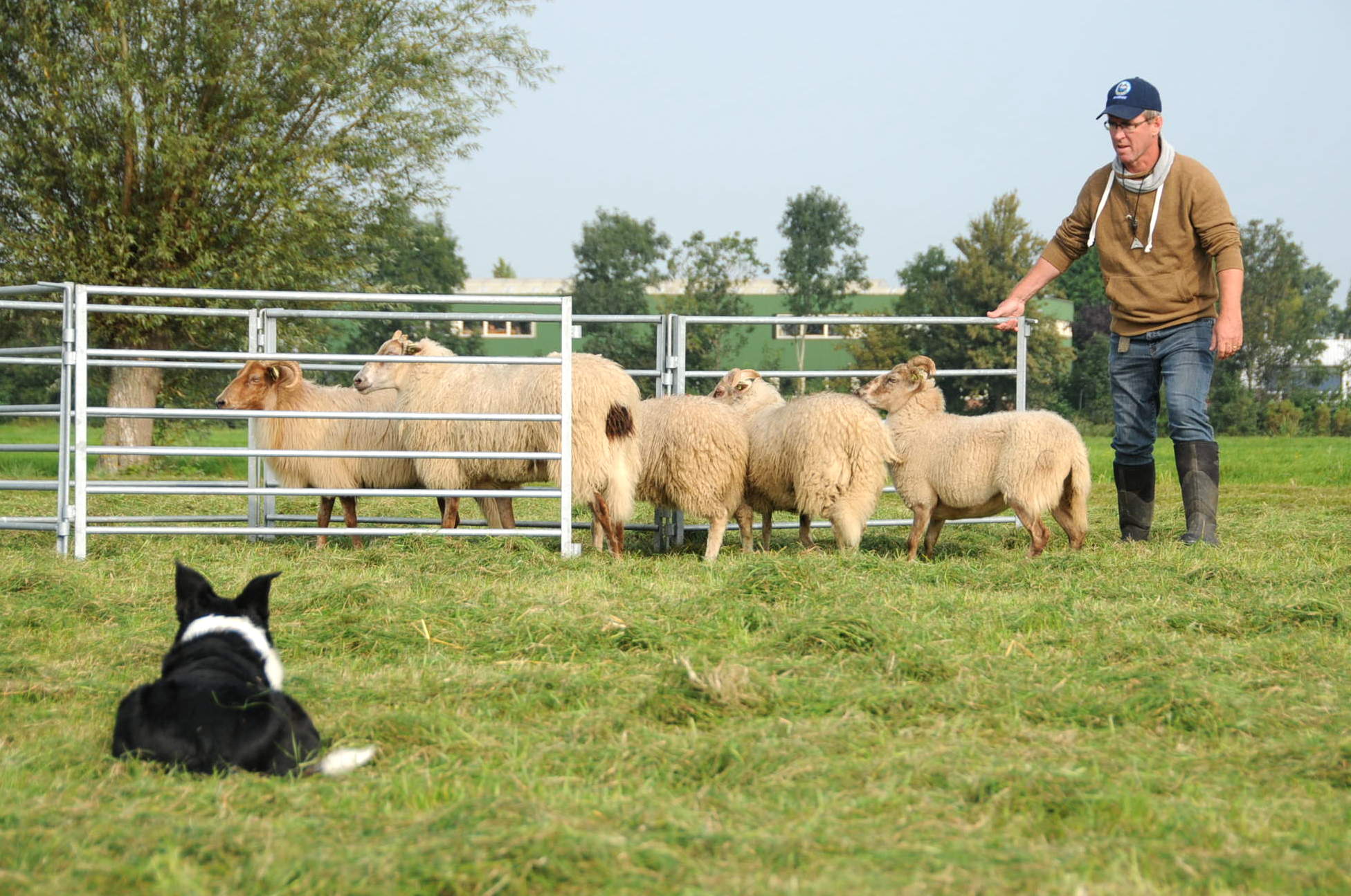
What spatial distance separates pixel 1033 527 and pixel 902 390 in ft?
4.52

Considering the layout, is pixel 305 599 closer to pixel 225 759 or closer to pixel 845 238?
pixel 225 759

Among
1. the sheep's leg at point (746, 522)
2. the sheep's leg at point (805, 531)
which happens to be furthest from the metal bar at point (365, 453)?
the sheep's leg at point (805, 531)

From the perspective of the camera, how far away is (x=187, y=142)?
58.2 feet

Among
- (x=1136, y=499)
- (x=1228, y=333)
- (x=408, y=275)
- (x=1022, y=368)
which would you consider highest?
(x=408, y=275)

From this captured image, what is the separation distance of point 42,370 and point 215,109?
27.4 feet

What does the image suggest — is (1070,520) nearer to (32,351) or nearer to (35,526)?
(35,526)

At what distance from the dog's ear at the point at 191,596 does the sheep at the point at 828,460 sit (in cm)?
441

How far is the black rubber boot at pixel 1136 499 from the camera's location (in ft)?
25.3

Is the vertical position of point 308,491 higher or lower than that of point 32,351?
lower

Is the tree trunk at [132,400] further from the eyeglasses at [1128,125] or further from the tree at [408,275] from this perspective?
the eyeglasses at [1128,125]

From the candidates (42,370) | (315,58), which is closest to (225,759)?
(315,58)

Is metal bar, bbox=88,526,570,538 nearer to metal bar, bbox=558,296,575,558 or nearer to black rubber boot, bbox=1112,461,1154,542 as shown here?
metal bar, bbox=558,296,575,558

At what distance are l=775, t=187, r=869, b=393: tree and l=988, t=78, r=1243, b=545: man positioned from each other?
51986 mm

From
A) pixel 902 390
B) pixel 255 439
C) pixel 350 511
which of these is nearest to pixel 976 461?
pixel 902 390
